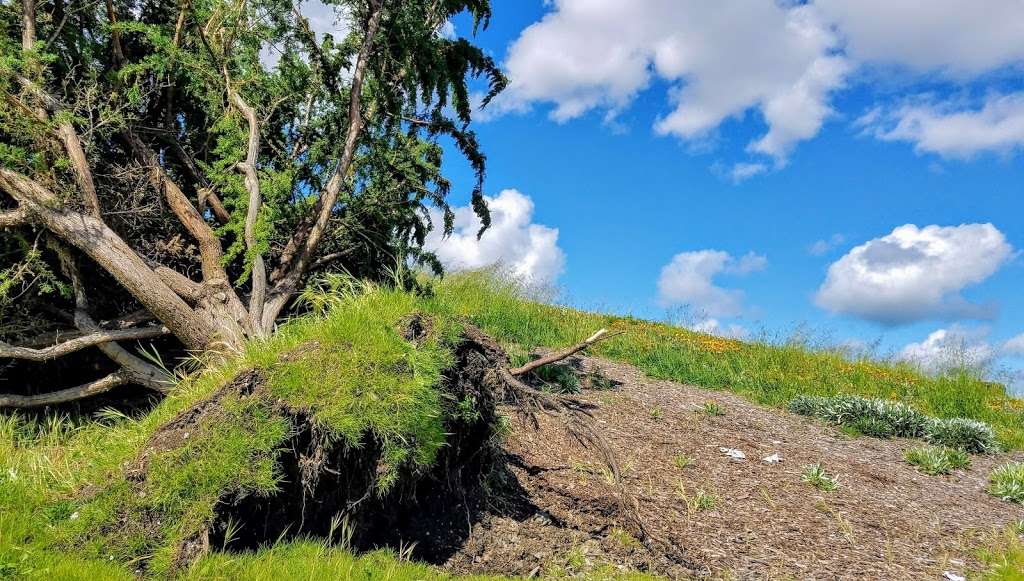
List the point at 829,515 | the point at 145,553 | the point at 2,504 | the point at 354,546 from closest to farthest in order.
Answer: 1. the point at 145,553
2. the point at 2,504
3. the point at 354,546
4. the point at 829,515

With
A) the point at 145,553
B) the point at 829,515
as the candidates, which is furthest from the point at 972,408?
the point at 145,553

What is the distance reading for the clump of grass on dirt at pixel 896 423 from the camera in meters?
8.87

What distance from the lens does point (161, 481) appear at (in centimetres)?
392

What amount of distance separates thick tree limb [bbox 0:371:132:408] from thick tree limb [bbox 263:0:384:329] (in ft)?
5.45

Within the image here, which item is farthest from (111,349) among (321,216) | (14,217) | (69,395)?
(321,216)

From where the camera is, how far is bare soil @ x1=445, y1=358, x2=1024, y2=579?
16.2 feet

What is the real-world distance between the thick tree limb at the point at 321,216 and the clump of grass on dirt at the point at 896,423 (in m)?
7.20

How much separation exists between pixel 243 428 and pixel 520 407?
7.08 feet

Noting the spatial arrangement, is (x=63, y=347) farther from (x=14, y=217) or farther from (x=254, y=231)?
(x=254, y=231)

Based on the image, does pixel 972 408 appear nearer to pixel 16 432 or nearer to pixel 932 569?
pixel 932 569

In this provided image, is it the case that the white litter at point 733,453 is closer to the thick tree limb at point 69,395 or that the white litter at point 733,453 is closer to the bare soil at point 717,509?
the bare soil at point 717,509

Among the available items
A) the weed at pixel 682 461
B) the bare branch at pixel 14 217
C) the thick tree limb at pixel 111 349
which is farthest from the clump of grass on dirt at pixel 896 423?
the bare branch at pixel 14 217

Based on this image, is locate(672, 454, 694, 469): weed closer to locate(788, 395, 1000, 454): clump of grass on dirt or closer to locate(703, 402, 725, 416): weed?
locate(703, 402, 725, 416): weed

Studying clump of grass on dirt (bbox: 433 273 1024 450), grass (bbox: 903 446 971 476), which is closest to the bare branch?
clump of grass on dirt (bbox: 433 273 1024 450)
